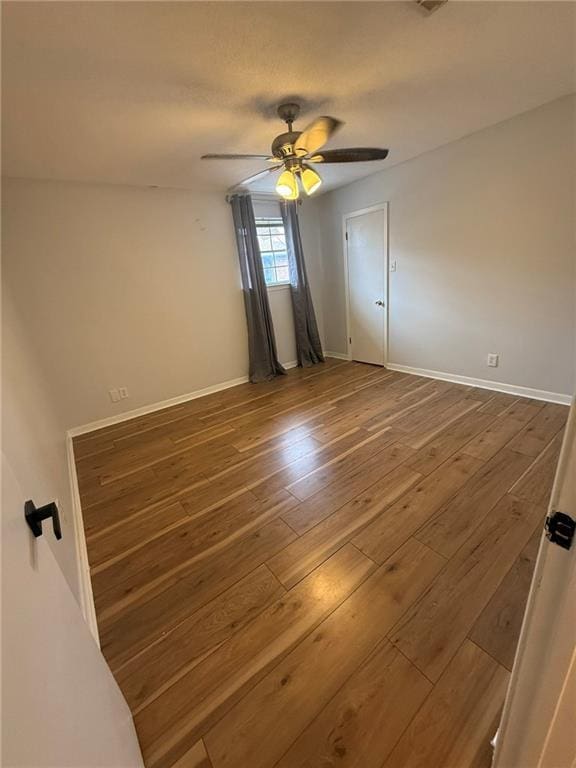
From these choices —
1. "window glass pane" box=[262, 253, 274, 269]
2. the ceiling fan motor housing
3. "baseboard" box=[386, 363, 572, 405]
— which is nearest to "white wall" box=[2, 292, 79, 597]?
the ceiling fan motor housing

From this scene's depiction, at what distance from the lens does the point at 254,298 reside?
13.0ft

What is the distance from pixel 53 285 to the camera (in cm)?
290

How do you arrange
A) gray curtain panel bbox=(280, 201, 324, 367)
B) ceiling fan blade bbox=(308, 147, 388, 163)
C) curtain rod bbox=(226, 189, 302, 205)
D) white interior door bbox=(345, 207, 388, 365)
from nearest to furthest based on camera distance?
ceiling fan blade bbox=(308, 147, 388, 163) < curtain rod bbox=(226, 189, 302, 205) < white interior door bbox=(345, 207, 388, 365) < gray curtain panel bbox=(280, 201, 324, 367)

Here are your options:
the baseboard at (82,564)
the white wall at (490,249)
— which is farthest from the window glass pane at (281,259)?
the baseboard at (82,564)


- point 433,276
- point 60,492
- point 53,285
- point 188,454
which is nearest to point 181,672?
point 60,492

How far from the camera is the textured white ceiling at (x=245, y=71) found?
1306 millimetres

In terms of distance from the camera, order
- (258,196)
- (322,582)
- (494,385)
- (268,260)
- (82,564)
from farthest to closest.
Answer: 1. (268,260)
2. (258,196)
3. (494,385)
4. (82,564)
5. (322,582)

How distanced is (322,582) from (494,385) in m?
2.78

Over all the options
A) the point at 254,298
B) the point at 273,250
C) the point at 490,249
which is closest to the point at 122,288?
the point at 254,298

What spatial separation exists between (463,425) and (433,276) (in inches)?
67.3

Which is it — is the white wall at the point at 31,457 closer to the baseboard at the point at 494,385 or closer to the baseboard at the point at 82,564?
the baseboard at the point at 82,564

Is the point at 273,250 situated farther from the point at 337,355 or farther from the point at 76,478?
the point at 76,478

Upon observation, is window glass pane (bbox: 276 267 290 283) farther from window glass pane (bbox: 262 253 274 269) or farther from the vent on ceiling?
the vent on ceiling

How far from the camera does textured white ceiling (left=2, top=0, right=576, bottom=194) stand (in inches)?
51.4
